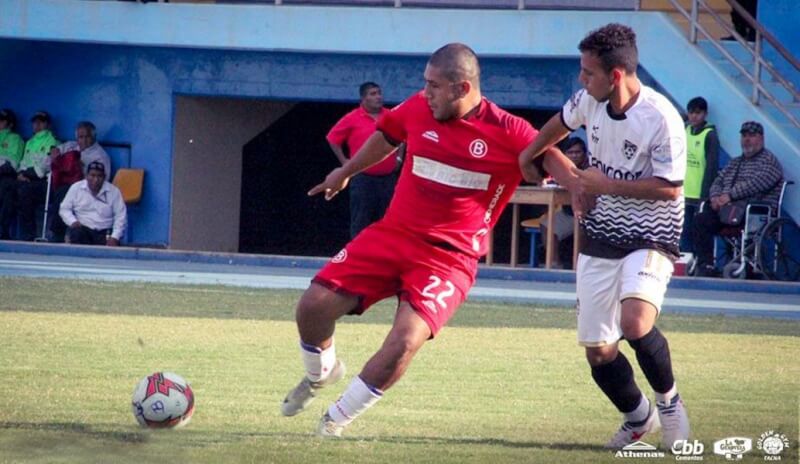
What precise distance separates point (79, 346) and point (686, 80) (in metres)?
12.4

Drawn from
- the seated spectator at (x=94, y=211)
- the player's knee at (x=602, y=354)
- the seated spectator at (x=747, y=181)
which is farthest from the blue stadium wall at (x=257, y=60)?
the player's knee at (x=602, y=354)

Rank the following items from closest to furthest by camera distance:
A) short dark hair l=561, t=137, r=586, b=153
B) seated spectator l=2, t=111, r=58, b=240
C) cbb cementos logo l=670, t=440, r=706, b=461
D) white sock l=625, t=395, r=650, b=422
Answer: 1. cbb cementos logo l=670, t=440, r=706, b=461
2. white sock l=625, t=395, r=650, b=422
3. short dark hair l=561, t=137, r=586, b=153
4. seated spectator l=2, t=111, r=58, b=240

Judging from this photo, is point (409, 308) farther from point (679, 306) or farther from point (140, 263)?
point (140, 263)

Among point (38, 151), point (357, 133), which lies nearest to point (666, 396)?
point (357, 133)

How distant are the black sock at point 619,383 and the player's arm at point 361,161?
5.21 feet

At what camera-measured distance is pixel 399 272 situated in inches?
297

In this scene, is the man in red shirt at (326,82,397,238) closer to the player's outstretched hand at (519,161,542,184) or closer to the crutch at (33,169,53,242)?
the crutch at (33,169,53,242)

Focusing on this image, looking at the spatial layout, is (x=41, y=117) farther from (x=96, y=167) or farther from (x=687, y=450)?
(x=687, y=450)

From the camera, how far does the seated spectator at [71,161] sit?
23.6 m

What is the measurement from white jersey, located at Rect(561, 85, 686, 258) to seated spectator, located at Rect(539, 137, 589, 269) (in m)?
12.5

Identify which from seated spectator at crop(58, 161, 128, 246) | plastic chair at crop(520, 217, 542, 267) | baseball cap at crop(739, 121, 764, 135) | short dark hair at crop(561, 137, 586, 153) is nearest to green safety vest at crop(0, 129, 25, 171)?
seated spectator at crop(58, 161, 128, 246)

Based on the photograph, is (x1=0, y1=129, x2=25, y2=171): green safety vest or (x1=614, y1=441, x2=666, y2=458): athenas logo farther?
(x1=0, y1=129, x2=25, y2=171): green safety vest

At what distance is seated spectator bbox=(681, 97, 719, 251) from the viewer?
64.5ft

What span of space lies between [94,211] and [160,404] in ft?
51.2
